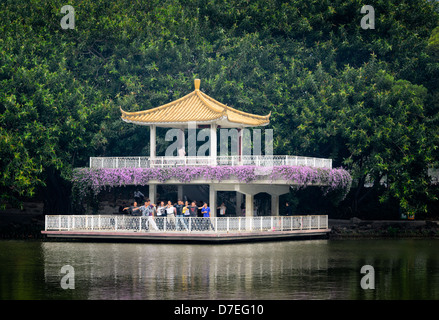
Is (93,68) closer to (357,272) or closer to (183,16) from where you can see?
(183,16)

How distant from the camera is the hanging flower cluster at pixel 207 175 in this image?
4150 cm

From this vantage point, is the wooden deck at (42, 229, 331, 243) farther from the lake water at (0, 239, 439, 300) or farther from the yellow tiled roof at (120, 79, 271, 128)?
the yellow tiled roof at (120, 79, 271, 128)

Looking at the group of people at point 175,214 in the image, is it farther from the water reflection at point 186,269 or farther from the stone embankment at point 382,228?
the stone embankment at point 382,228

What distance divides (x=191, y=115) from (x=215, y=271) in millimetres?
20451

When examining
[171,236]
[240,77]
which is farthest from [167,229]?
[240,77]

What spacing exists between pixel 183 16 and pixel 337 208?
17.8 metres

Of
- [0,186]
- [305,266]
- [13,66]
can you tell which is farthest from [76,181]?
[305,266]

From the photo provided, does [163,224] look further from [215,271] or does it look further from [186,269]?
[215,271]

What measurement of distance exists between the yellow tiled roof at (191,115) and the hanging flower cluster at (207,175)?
298 cm

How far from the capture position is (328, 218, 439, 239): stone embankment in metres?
47.9

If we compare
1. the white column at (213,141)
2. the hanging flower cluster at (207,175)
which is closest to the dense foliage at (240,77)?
the hanging flower cluster at (207,175)

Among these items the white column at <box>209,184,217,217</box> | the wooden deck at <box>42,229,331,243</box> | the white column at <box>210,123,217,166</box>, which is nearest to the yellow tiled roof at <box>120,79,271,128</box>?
the white column at <box>210,123,217,166</box>

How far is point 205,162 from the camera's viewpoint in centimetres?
4312

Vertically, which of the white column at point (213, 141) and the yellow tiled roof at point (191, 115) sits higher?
the yellow tiled roof at point (191, 115)
